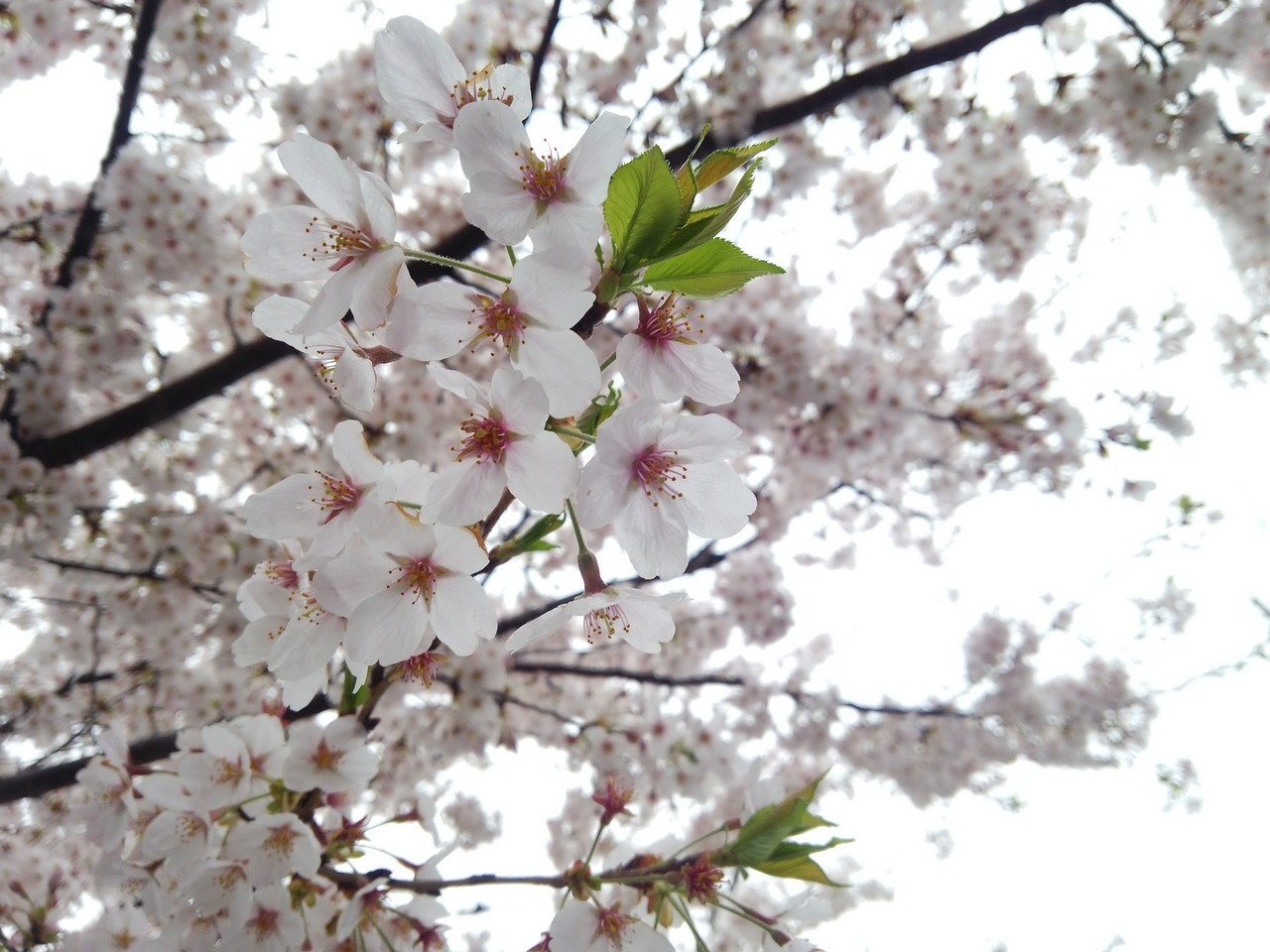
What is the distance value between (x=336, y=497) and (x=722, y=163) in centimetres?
73

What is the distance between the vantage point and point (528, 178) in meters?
0.91

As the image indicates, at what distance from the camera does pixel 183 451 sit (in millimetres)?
3844

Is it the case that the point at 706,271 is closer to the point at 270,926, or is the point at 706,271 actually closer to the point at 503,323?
the point at 503,323

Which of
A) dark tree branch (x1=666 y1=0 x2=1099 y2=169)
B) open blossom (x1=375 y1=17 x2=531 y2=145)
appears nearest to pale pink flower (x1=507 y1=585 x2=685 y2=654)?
open blossom (x1=375 y1=17 x2=531 y2=145)

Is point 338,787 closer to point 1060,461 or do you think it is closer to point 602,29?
point 602,29

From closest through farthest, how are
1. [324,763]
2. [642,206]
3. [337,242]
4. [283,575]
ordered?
[642,206], [337,242], [283,575], [324,763]

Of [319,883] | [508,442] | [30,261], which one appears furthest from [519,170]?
[30,261]

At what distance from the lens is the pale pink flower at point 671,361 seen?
965 mm

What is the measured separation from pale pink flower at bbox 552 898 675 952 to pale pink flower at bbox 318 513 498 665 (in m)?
0.59

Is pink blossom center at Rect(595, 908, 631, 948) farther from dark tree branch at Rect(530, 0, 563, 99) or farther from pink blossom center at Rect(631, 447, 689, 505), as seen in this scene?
dark tree branch at Rect(530, 0, 563, 99)

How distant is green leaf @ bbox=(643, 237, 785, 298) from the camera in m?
0.90

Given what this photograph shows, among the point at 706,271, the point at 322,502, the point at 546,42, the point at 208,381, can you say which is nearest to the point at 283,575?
the point at 322,502

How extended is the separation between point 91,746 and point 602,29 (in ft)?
13.9

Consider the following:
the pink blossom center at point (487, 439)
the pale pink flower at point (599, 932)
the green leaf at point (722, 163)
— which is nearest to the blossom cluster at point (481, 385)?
the pink blossom center at point (487, 439)
